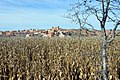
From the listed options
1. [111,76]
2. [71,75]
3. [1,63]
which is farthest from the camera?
[1,63]

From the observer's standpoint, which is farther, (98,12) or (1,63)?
(1,63)

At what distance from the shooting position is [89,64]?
9984 millimetres

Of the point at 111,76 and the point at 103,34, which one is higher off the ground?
the point at 103,34

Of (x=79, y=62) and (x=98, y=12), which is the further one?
(x=79, y=62)

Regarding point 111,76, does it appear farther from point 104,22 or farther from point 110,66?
point 104,22

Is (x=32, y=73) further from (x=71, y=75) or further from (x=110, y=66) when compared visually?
(x=110, y=66)

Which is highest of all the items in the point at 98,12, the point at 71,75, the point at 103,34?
the point at 98,12

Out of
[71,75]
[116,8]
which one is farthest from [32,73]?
[116,8]

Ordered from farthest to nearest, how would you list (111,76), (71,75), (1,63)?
(1,63) < (71,75) < (111,76)

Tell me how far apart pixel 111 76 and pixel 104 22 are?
4.20 metres

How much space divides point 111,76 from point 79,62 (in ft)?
7.66

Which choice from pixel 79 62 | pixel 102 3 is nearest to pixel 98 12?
pixel 102 3

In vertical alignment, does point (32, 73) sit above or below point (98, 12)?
below

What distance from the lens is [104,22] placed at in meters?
4.53
